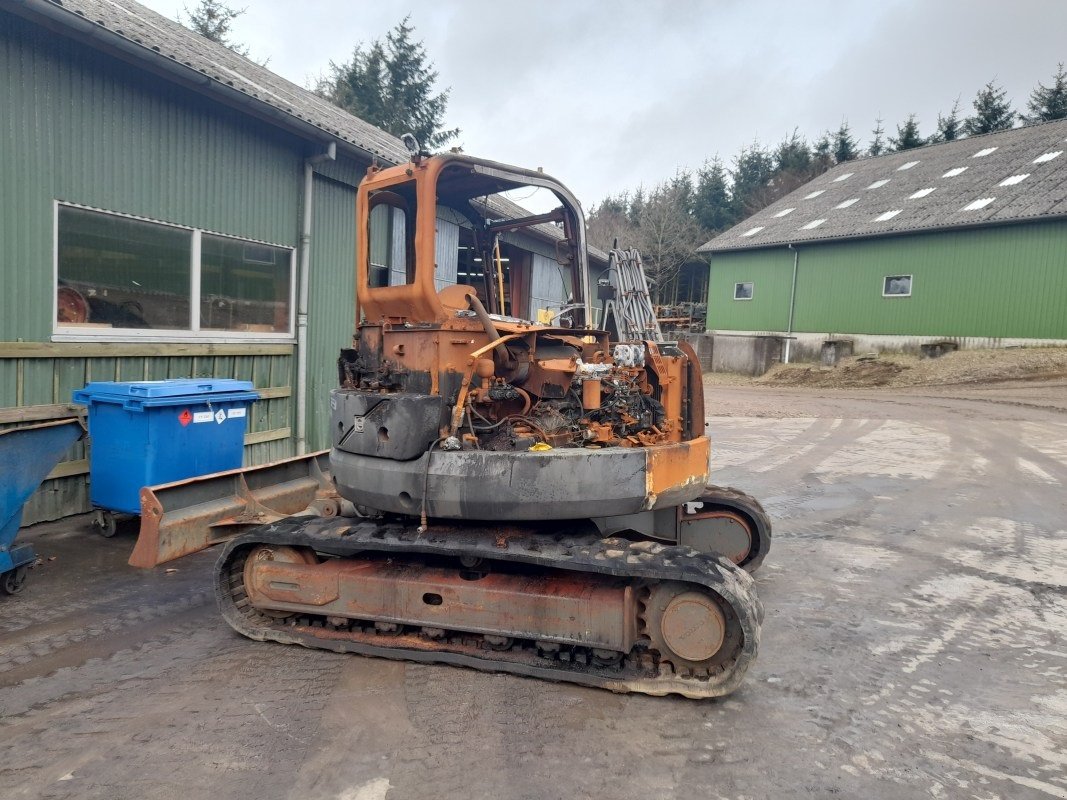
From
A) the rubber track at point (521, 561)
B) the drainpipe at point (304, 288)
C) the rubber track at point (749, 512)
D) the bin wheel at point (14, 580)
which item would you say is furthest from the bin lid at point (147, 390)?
the rubber track at point (749, 512)

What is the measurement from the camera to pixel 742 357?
87.4 ft

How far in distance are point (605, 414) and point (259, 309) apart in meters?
5.90

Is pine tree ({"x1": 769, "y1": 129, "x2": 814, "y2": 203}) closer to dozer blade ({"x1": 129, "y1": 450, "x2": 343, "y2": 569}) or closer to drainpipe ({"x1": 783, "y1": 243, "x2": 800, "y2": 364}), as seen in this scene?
drainpipe ({"x1": 783, "y1": 243, "x2": 800, "y2": 364})

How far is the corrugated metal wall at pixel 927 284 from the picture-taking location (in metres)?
20.3

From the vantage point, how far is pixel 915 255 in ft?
75.9

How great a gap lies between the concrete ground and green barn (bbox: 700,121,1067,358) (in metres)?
18.1

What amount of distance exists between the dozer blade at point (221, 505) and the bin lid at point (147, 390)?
828 millimetres

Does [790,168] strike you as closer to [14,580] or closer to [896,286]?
[896,286]

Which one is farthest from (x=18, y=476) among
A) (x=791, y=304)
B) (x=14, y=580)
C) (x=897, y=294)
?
(x=791, y=304)

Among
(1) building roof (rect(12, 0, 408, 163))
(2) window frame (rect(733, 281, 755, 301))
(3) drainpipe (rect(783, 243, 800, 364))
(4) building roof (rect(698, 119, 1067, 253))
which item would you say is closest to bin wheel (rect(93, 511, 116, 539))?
(1) building roof (rect(12, 0, 408, 163))

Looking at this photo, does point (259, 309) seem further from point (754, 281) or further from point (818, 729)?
point (754, 281)

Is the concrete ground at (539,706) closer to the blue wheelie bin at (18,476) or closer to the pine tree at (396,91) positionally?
the blue wheelie bin at (18,476)

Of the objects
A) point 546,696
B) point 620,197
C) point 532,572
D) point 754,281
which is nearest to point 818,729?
point 546,696

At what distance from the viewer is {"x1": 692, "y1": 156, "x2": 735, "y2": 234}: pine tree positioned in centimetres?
4772
